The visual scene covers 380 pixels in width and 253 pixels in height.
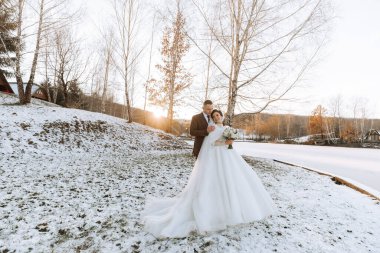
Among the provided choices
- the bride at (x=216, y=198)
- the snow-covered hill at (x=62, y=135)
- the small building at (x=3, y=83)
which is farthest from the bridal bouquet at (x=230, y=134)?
the small building at (x=3, y=83)

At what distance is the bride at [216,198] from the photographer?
3863 millimetres

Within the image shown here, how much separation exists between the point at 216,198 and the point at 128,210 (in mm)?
2127

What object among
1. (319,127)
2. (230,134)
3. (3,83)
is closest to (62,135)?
(230,134)

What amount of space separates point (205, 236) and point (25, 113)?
14143 millimetres

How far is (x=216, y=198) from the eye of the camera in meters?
3.99

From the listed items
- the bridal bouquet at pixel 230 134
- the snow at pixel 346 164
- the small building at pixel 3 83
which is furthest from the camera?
the small building at pixel 3 83

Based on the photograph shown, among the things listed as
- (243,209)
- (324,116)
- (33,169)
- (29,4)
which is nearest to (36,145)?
(33,169)

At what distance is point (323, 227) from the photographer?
4.52 meters

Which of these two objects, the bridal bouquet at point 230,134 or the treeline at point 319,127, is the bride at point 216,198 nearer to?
the bridal bouquet at point 230,134

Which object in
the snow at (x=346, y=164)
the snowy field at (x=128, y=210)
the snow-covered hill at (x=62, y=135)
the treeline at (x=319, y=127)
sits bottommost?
the snowy field at (x=128, y=210)

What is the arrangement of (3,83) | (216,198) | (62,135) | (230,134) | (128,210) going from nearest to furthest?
(216,198) → (230,134) → (128,210) → (62,135) → (3,83)

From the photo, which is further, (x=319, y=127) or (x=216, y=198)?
(x=319, y=127)

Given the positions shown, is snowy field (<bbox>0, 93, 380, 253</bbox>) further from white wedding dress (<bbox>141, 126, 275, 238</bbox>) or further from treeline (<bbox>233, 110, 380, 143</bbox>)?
treeline (<bbox>233, 110, 380, 143</bbox>)

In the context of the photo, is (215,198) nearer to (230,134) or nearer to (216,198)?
(216,198)
